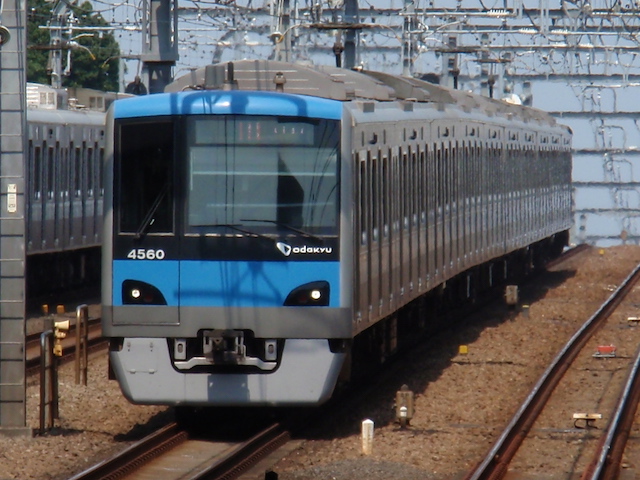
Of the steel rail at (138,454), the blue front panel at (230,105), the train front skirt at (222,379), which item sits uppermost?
the blue front panel at (230,105)

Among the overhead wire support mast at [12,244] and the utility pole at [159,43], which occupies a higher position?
the utility pole at [159,43]

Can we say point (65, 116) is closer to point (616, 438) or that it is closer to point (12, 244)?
point (12, 244)

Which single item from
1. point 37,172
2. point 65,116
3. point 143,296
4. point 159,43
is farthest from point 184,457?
point 65,116

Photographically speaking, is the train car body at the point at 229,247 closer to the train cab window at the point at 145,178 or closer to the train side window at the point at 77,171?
the train cab window at the point at 145,178

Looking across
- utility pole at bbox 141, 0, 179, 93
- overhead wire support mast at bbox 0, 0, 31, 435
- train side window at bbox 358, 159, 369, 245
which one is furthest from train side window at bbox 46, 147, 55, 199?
overhead wire support mast at bbox 0, 0, 31, 435

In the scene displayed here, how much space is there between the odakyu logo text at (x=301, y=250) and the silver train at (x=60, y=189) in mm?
9880

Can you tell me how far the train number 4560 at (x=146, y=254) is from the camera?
10648 mm

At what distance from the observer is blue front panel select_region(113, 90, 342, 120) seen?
1068cm

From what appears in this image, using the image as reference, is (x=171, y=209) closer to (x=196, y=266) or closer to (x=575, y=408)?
(x=196, y=266)

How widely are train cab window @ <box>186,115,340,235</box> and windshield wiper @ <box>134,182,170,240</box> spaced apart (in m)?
0.17

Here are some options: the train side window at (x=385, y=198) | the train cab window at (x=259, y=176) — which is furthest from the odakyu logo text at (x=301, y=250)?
the train side window at (x=385, y=198)

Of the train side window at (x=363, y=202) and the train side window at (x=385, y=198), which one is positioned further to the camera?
the train side window at (x=385, y=198)

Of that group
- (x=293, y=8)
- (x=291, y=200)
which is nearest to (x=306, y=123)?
(x=291, y=200)

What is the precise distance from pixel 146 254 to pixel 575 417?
347cm
